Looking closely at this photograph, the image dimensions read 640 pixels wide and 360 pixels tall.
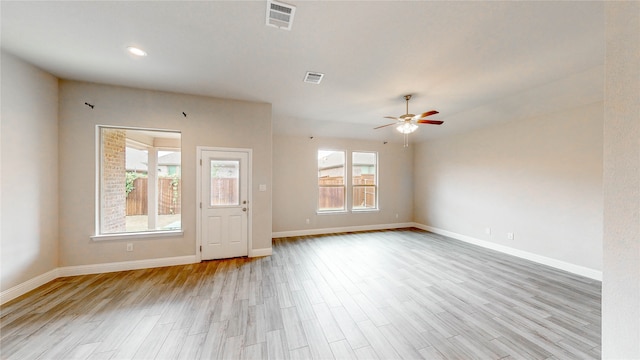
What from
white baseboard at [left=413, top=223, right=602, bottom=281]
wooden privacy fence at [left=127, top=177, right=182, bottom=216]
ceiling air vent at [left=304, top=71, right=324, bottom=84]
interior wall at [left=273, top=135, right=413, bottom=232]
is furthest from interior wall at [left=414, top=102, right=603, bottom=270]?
wooden privacy fence at [left=127, top=177, right=182, bottom=216]

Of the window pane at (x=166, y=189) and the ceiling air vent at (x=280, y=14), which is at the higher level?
the ceiling air vent at (x=280, y=14)

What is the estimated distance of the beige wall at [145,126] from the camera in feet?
11.1

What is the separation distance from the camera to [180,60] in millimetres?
2787

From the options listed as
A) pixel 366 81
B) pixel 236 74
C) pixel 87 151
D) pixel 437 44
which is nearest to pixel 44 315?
pixel 87 151

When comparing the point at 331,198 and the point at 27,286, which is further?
the point at 331,198

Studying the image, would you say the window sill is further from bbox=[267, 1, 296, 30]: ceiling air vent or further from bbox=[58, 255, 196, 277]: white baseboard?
bbox=[267, 1, 296, 30]: ceiling air vent

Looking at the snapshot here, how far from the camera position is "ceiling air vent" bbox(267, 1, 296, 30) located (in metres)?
1.90

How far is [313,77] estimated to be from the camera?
3197 mm

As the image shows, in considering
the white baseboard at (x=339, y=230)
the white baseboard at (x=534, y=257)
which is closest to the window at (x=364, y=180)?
the white baseboard at (x=339, y=230)

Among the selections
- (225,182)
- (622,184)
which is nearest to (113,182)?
(225,182)

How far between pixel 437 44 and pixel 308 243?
4292 millimetres

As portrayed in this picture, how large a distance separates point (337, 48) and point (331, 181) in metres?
4.20

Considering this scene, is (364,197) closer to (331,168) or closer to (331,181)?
(331,181)

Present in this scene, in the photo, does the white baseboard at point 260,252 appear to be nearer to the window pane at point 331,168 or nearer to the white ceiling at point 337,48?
the window pane at point 331,168
